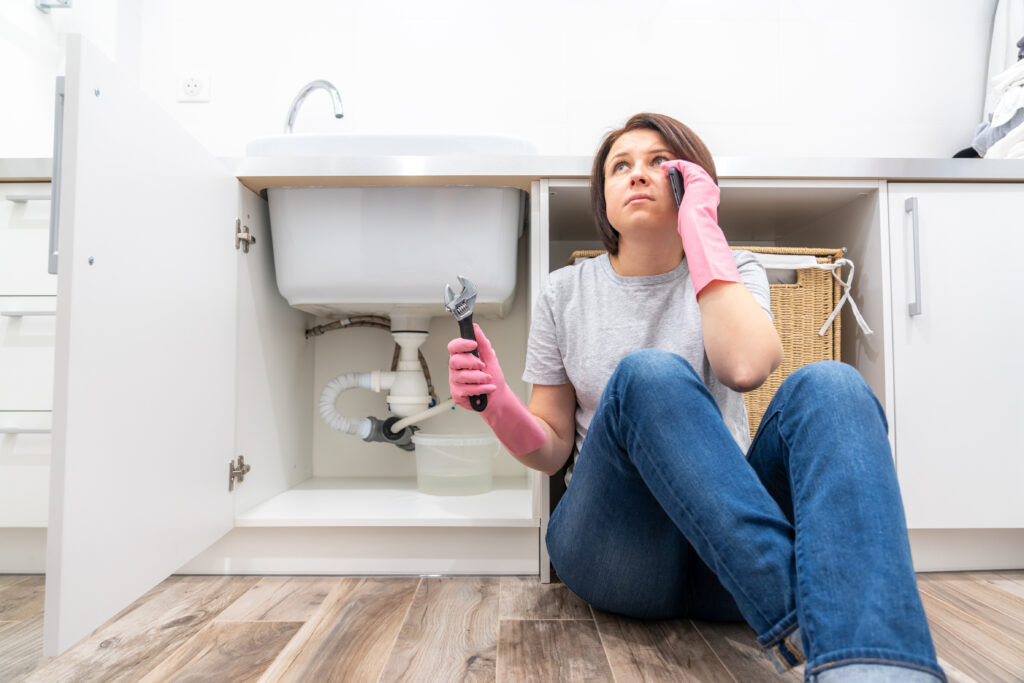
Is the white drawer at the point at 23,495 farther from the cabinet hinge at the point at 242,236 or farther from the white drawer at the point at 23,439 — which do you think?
the cabinet hinge at the point at 242,236

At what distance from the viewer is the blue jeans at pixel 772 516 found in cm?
49

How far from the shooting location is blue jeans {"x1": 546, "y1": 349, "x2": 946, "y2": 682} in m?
0.49

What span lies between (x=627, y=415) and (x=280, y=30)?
1523mm

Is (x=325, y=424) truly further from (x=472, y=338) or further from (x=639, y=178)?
(x=639, y=178)

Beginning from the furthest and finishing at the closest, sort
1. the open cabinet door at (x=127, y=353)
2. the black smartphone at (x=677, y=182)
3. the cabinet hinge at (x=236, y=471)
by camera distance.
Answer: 1. the cabinet hinge at (x=236, y=471)
2. the black smartphone at (x=677, y=182)
3. the open cabinet door at (x=127, y=353)

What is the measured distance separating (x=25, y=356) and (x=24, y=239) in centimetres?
21

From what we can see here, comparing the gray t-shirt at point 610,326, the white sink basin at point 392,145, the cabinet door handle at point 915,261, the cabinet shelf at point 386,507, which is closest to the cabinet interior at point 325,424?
the cabinet shelf at point 386,507

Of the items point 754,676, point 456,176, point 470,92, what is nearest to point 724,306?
point 754,676

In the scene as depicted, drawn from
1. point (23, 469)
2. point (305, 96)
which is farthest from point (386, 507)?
point (305, 96)

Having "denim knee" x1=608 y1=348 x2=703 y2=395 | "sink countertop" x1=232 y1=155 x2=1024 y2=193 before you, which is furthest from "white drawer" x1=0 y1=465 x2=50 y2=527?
"denim knee" x1=608 y1=348 x2=703 y2=395

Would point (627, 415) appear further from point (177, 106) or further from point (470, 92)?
point (177, 106)

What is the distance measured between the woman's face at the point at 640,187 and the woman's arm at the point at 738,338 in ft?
0.55

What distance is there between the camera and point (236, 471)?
1.11 metres

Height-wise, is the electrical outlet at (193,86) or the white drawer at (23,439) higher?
the electrical outlet at (193,86)
